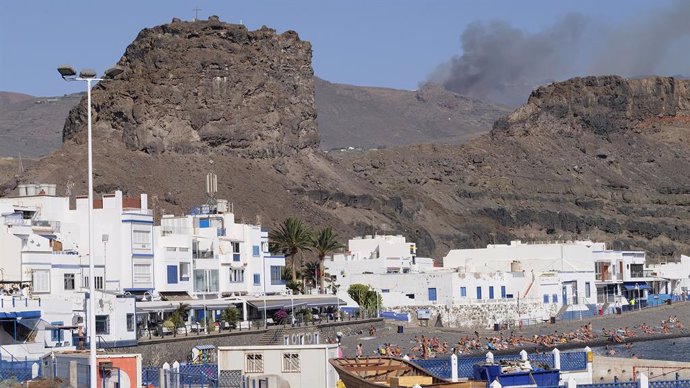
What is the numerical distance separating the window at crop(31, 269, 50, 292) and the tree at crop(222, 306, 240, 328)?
13.5m

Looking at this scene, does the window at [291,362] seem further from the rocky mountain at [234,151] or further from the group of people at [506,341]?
the rocky mountain at [234,151]

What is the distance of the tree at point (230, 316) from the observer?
76.8m

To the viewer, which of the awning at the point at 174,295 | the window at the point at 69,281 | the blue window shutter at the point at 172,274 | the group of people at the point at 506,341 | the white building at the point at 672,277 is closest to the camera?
the window at the point at 69,281

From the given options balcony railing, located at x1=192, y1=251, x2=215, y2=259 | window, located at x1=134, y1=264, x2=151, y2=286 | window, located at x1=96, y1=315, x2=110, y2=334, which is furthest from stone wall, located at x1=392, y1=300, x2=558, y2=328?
window, located at x1=96, y1=315, x2=110, y2=334

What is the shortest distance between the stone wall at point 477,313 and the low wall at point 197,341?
38.4ft

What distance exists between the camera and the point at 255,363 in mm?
37812

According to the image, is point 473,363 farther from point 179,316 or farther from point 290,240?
point 290,240

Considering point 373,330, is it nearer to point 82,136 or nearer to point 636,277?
point 636,277

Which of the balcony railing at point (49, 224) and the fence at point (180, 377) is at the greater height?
the balcony railing at point (49, 224)

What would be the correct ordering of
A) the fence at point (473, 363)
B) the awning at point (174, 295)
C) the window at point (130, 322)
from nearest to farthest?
the fence at point (473, 363), the window at point (130, 322), the awning at point (174, 295)

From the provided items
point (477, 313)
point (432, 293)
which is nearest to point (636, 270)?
point (477, 313)

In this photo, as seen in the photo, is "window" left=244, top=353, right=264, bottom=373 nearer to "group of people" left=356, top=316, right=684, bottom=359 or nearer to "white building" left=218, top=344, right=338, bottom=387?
"white building" left=218, top=344, right=338, bottom=387

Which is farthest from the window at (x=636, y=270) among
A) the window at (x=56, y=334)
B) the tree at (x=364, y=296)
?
the window at (x=56, y=334)

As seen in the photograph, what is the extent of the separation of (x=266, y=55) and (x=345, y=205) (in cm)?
2431
